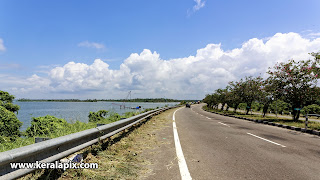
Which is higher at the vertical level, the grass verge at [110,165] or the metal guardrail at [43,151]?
the metal guardrail at [43,151]

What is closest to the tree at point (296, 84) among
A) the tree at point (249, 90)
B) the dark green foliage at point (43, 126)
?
the tree at point (249, 90)

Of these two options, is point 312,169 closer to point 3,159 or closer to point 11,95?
point 3,159

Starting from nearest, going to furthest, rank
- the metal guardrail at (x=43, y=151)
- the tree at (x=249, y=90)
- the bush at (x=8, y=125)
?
1. the metal guardrail at (x=43, y=151)
2. the bush at (x=8, y=125)
3. the tree at (x=249, y=90)

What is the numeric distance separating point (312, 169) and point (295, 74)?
17.4 metres

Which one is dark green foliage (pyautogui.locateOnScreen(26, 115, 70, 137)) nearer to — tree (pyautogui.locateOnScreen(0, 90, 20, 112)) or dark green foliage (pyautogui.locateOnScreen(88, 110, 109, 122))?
tree (pyautogui.locateOnScreen(0, 90, 20, 112))

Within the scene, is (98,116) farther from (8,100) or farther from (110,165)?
(110,165)

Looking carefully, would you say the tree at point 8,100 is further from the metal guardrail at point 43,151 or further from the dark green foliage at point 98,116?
the metal guardrail at point 43,151

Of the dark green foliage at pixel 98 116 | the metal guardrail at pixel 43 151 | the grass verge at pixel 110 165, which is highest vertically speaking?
the metal guardrail at pixel 43 151

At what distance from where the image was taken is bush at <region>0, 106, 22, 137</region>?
8373 mm

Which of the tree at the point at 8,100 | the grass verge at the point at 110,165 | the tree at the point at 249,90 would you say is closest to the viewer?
the grass verge at the point at 110,165

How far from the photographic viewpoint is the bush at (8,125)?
837 cm

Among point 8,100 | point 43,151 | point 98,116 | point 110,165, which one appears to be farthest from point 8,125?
point 98,116

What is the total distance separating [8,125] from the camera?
28.0ft

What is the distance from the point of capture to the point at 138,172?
4.39 m
